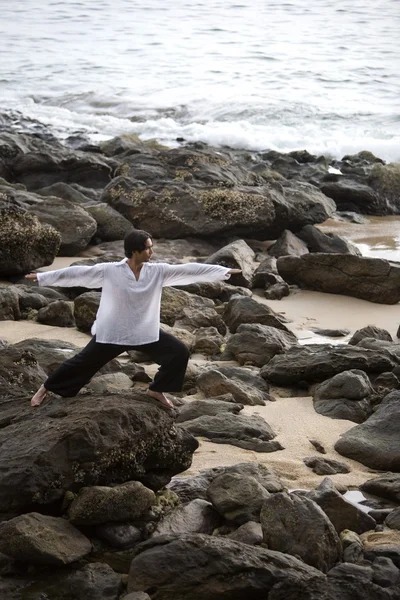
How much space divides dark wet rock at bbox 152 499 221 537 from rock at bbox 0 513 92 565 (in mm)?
588

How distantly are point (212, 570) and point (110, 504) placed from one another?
0.99 meters

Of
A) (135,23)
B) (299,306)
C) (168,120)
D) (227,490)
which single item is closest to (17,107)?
(168,120)

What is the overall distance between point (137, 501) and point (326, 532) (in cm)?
127

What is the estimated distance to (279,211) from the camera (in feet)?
54.4

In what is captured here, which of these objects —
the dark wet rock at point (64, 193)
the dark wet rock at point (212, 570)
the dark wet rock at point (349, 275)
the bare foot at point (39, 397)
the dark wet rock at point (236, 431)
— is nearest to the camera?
the dark wet rock at point (212, 570)

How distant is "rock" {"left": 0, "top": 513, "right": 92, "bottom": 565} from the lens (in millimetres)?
6324

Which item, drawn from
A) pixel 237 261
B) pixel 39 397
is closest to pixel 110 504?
pixel 39 397

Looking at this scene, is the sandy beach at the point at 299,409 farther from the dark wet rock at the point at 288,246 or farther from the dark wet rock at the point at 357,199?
the dark wet rock at the point at 357,199

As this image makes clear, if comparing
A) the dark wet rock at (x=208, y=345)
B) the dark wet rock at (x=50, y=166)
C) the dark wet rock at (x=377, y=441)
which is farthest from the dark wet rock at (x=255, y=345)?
the dark wet rock at (x=50, y=166)

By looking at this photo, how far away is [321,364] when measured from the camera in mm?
10102

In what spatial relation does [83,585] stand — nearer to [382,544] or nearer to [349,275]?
A: [382,544]

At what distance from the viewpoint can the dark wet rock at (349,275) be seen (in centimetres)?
1371

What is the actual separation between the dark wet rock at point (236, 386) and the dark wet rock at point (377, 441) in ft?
3.90

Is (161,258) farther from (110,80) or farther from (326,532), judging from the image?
(110,80)
